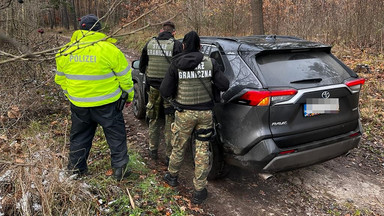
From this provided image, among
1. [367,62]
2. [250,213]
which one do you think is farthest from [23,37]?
[367,62]

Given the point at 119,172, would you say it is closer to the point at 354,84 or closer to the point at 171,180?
the point at 171,180

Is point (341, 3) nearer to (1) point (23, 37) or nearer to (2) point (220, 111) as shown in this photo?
(2) point (220, 111)

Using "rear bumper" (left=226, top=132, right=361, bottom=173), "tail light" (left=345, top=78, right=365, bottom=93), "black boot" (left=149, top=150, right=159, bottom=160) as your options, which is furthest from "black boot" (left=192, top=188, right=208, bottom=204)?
"tail light" (left=345, top=78, right=365, bottom=93)

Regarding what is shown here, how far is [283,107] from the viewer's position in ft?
8.91

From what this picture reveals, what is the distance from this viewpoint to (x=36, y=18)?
26.1 ft

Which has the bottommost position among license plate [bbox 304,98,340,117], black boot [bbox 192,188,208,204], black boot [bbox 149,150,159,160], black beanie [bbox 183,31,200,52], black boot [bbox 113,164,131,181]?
black boot [bbox 192,188,208,204]

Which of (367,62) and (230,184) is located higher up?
(367,62)

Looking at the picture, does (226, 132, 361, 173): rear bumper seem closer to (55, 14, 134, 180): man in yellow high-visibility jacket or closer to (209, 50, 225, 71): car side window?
(209, 50, 225, 71): car side window

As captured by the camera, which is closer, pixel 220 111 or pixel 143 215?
pixel 143 215

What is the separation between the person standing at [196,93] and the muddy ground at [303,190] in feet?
1.22

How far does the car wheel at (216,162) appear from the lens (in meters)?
3.30

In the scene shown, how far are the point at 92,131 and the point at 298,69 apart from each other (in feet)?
8.27

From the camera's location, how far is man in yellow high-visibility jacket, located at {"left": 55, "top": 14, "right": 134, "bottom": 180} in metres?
3.01

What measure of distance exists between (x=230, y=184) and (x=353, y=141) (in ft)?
5.09
